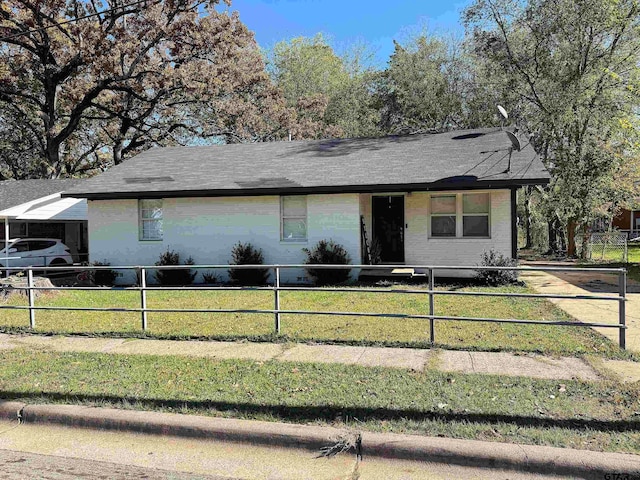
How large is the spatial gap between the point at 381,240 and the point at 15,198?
15.7 meters

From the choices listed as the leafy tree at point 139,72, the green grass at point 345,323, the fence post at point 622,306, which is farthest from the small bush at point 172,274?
the leafy tree at point 139,72

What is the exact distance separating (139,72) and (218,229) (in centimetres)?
1606

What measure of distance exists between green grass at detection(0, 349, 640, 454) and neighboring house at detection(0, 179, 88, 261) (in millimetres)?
13817

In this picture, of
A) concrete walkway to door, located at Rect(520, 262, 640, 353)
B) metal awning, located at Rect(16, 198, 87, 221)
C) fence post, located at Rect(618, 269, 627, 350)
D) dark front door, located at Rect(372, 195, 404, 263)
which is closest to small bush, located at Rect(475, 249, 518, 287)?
concrete walkway to door, located at Rect(520, 262, 640, 353)

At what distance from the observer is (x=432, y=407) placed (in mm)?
4430

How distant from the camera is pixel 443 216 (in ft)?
45.4

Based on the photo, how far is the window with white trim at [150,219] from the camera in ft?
49.5

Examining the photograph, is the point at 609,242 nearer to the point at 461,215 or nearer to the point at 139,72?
the point at 461,215

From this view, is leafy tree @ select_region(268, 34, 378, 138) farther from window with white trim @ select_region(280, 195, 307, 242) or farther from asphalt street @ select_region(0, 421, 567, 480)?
asphalt street @ select_region(0, 421, 567, 480)

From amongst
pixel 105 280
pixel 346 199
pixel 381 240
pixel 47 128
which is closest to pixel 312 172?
pixel 346 199

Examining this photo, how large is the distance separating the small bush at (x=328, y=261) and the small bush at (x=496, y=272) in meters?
3.65

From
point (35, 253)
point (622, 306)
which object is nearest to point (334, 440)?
point (622, 306)

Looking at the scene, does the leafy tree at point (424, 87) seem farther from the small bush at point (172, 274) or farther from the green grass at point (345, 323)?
the green grass at point (345, 323)

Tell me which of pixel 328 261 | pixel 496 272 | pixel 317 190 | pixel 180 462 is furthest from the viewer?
pixel 317 190
